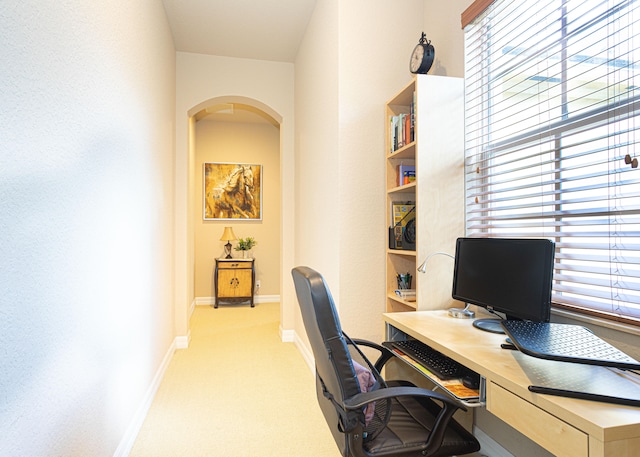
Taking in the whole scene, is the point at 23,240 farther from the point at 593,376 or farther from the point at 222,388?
the point at 222,388

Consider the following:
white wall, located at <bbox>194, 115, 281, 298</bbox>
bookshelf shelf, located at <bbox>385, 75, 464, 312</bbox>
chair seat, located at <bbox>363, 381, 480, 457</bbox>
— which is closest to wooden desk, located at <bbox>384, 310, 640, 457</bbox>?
chair seat, located at <bbox>363, 381, 480, 457</bbox>

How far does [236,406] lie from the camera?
262cm

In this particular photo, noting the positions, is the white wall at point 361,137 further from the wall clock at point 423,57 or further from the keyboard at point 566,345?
the keyboard at point 566,345

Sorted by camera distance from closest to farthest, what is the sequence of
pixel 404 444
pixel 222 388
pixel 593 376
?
pixel 593 376 → pixel 404 444 → pixel 222 388

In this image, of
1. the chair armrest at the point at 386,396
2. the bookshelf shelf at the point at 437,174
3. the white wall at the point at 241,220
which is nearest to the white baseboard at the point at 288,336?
the bookshelf shelf at the point at 437,174

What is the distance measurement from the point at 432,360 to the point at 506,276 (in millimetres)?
477

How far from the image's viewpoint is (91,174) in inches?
61.3

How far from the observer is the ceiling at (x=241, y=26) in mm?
3172

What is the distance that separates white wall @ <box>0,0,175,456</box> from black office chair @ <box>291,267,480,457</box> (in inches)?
32.1

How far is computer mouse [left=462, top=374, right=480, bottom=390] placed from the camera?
55.9 inches

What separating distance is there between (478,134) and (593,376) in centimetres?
149

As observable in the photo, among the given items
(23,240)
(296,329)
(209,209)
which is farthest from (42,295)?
(209,209)

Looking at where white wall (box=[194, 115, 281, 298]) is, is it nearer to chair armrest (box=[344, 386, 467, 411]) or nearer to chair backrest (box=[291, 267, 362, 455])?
chair backrest (box=[291, 267, 362, 455])

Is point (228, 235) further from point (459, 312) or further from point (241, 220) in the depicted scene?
point (459, 312)
